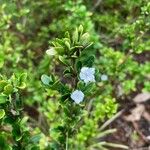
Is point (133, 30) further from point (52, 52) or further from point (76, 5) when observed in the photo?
point (52, 52)

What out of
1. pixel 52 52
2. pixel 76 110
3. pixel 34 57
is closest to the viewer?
pixel 52 52

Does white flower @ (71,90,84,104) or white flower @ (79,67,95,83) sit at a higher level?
white flower @ (79,67,95,83)

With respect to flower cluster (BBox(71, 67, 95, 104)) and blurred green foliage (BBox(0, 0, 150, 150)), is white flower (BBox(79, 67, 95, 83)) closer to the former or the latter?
flower cluster (BBox(71, 67, 95, 104))

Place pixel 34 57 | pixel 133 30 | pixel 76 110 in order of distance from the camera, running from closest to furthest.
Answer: pixel 76 110 < pixel 133 30 < pixel 34 57

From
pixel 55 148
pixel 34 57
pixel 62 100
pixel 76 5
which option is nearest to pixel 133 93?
pixel 34 57

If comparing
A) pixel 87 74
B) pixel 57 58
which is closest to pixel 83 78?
pixel 87 74

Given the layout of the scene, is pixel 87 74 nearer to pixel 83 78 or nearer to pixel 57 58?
pixel 83 78

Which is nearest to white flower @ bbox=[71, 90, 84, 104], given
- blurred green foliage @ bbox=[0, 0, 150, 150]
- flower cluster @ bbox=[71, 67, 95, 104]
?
flower cluster @ bbox=[71, 67, 95, 104]

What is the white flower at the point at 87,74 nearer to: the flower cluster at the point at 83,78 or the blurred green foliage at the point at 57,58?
the flower cluster at the point at 83,78
